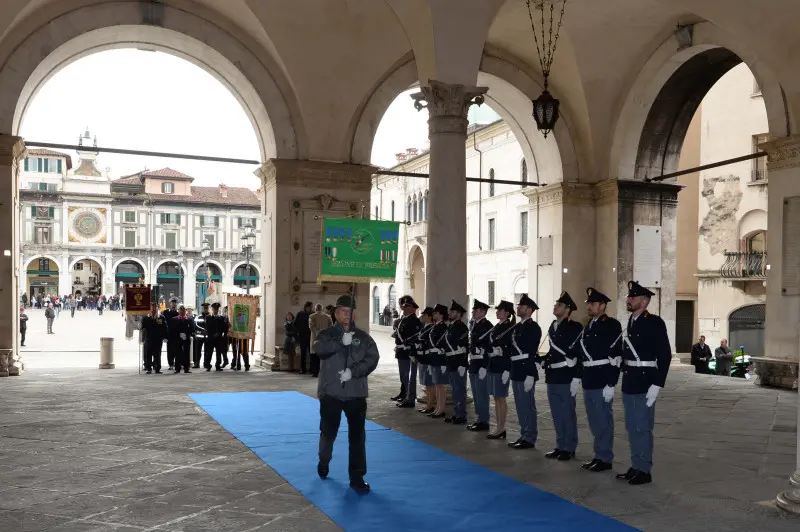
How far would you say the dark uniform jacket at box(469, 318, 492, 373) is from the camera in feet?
31.5

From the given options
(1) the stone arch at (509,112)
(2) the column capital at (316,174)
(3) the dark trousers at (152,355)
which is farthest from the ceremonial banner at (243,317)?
(1) the stone arch at (509,112)

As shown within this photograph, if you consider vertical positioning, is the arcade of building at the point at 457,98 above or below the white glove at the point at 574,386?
above

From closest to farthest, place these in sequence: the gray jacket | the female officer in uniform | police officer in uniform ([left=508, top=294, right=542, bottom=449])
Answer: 1. the gray jacket
2. police officer in uniform ([left=508, top=294, right=542, bottom=449])
3. the female officer in uniform

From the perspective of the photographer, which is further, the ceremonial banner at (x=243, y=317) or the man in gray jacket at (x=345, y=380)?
the ceremonial banner at (x=243, y=317)

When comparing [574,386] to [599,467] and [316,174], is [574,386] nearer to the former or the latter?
[599,467]

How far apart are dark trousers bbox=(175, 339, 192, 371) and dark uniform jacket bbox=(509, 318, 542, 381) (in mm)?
9773

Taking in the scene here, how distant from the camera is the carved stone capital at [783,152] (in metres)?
14.2

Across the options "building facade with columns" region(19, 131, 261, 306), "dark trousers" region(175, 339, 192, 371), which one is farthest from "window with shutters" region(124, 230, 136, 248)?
"dark trousers" region(175, 339, 192, 371)

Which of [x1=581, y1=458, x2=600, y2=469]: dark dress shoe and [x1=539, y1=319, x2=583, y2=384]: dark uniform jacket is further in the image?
[x1=539, y1=319, x2=583, y2=384]: dark uniform jacket

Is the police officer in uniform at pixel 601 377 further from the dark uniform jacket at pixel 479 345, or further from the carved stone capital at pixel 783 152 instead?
the carved stone capital at pixel 783 152

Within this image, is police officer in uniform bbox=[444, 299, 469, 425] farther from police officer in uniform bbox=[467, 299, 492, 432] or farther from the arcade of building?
the arcade of building

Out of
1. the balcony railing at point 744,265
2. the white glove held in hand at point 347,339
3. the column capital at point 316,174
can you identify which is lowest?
the white glove held in hand at point 347,339

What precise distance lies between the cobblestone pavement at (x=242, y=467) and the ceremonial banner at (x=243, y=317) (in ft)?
15.1

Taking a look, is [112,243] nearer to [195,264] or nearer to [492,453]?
[195,264]
